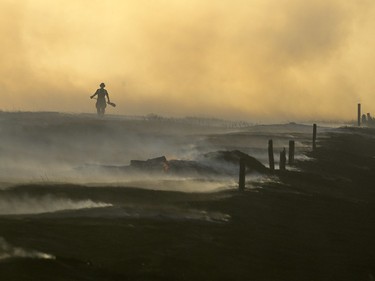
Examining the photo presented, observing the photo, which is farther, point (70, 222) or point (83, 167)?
point (83, 167)

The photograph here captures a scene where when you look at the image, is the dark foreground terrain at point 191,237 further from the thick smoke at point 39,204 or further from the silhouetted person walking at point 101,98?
the silhouetted person walking at point 101,98

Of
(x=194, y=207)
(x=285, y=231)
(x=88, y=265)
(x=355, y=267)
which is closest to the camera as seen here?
(x=88, y=265)

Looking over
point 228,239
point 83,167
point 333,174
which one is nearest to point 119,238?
point 228,239

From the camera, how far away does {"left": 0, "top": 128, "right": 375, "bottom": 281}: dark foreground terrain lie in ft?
38.8

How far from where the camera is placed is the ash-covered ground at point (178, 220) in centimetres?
1211

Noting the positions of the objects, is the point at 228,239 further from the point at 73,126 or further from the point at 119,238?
the point at 73,126

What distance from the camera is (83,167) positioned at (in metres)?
28.2

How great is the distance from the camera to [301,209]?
2020cm

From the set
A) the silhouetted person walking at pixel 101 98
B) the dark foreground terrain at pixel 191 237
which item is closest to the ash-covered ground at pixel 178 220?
the dark foreground terrain at pixel 191 237

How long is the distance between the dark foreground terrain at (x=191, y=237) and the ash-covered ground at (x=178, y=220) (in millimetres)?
27

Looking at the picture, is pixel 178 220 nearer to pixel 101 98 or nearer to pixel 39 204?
pixel 39 204

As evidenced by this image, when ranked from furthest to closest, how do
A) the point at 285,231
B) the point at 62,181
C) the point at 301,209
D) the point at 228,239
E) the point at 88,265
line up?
the point at 62,181
the point at 301,209
the point at 285,231
the point at 228,239
the point at 88,265

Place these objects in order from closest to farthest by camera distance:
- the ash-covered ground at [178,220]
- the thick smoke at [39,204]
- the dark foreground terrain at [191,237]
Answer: the dark foreground terrain at [191,237] < the ash-covered ground at [178,220] < the thick smoke at [39,204]

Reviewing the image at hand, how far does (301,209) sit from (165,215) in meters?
5.53
